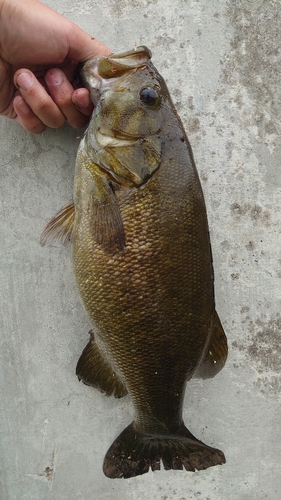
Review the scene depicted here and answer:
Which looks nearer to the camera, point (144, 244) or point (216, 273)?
point (144, 244)

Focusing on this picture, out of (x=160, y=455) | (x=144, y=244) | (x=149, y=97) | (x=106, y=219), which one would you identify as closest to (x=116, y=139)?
(x=149, y=97)

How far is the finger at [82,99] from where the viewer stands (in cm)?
180

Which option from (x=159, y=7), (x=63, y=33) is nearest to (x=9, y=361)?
(x=63, y=33)

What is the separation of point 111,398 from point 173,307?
774 millimetres

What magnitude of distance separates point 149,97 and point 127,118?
0.11 meters

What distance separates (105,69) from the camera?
5.65ft

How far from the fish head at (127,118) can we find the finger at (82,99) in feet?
0.25

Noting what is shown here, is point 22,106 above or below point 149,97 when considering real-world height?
below

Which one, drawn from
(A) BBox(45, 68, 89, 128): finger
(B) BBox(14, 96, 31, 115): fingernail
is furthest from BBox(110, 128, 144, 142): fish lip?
(B) BBox(14, 96, 31, 115): fingernail

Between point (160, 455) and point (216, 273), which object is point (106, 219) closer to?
point (216, 273)

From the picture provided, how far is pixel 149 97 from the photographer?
5.61ft

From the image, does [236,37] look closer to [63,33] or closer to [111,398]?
[63,33]

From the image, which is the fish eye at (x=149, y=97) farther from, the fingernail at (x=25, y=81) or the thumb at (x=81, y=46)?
the fingernail at (x=25, y=81)

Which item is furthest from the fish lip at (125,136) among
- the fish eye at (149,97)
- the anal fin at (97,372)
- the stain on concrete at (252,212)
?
the anal fin at (97,372)
